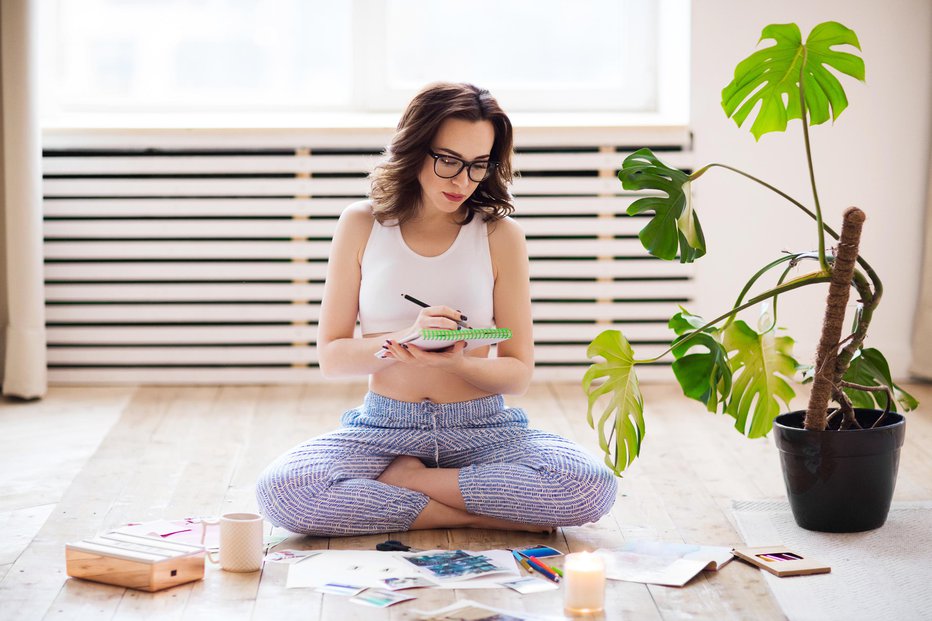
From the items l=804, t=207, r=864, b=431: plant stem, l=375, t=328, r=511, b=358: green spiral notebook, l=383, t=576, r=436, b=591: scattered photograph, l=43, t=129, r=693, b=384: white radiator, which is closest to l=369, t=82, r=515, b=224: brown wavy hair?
l=375, t=328, r=511, b=358: green spiral notebook

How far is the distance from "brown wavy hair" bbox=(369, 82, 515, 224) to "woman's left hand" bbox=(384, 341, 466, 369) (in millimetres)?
339

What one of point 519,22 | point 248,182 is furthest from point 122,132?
point 519,22

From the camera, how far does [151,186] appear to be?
143 inches

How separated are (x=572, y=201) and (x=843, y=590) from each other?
2.04m

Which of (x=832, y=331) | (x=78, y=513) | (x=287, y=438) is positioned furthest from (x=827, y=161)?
(x=78, y=513)

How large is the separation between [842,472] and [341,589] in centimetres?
94

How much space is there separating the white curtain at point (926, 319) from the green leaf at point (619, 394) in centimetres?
193

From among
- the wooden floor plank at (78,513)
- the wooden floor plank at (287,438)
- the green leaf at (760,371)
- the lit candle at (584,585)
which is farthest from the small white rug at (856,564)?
the wooden floor plank at (78,513)

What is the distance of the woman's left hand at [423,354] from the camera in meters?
1.93

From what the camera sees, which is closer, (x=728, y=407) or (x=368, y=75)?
(x=728, y=407)

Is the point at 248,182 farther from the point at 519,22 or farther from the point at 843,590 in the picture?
the point at 843,590

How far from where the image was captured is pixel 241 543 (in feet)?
6.06

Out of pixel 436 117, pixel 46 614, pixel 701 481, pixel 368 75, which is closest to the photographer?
pixel 46 614

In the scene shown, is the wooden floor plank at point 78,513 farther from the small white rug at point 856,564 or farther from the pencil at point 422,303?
the small white rug at point 856,564
